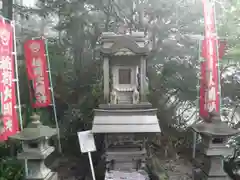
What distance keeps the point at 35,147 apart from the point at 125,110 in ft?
7.50

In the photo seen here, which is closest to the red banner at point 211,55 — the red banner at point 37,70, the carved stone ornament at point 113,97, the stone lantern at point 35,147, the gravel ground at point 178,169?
the gravel ground at point 178,169

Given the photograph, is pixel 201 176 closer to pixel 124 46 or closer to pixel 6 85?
pixel 124 46

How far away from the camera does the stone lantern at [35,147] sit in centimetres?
549

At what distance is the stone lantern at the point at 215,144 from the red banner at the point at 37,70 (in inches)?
182

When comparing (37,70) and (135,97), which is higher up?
(37,70)

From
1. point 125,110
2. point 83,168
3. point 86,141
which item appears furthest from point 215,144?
point 83,168

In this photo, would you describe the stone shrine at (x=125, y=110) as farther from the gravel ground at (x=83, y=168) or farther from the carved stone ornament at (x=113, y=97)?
the gravel ground at (x=83, y=168)

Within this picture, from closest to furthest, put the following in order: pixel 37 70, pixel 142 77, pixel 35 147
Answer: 1. pixel 35 147
2. pixel 142 77
3. pixel 37 70

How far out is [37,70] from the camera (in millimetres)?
7551

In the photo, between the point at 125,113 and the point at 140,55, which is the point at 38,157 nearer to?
the point at 125,113

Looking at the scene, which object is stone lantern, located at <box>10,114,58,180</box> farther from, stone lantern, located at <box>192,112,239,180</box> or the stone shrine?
stone lantern, located at <box>192,112,239,180</box>

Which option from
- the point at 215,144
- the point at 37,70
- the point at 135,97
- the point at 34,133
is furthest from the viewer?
the point at 37,70

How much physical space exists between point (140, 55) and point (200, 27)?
12.0 feet

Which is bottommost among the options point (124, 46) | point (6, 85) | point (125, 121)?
point (125, 121)
